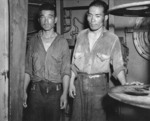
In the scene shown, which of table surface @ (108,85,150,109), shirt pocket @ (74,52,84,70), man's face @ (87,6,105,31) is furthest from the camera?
shirt pocket @ (74,52,84,70)

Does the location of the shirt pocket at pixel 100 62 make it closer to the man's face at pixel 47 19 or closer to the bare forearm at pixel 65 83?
the bare forearm at pixel 65 83

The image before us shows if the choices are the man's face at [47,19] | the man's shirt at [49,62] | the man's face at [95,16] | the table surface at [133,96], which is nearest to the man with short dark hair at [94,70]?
the man's face at [95,16]

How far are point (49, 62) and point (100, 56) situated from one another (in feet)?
2.45

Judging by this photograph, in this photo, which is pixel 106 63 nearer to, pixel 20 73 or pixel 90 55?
Result: pixel 90 55

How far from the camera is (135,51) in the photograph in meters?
4.44

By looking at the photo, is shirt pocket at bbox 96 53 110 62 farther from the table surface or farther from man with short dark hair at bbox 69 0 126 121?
the table surface

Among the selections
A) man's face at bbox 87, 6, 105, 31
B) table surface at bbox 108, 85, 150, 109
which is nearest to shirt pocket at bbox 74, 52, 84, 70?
man's face at bbox 87, 6, 105, 31

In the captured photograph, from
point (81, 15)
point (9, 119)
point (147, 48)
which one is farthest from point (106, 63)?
point (81, 15)

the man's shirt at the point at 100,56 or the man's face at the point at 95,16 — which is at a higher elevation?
the man's face at the point at 95,16

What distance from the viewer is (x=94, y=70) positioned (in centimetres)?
315

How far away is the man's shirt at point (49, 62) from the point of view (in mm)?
3176

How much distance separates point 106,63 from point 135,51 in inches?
59.4

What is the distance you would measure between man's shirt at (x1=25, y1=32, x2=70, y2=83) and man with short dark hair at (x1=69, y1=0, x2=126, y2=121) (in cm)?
17

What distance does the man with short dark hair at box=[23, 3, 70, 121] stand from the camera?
316 cm
